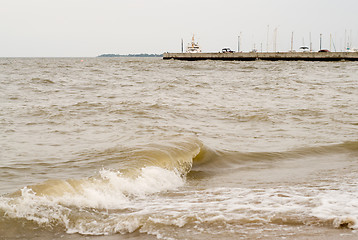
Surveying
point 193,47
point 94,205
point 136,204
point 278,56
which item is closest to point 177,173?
point 136,204

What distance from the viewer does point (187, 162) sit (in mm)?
5227

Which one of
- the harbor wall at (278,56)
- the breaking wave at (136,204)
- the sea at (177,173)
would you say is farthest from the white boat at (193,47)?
the breaking wave at (136,204)

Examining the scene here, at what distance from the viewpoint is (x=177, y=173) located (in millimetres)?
4734

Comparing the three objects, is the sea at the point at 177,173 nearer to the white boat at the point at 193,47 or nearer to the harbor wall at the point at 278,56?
the harbor wall at the point at 278,56

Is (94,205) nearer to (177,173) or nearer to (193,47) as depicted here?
(177,173)

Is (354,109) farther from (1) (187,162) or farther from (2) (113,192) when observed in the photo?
(2) (113,192)

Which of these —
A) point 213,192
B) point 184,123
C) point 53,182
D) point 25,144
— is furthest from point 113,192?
point 184,123

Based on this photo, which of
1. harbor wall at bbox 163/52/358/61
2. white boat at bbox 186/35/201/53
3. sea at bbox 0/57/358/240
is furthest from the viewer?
white boat at bbox 186/35/201/53

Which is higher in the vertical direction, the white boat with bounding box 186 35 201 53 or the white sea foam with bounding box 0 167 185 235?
the white boat with bounding box 186 35 201 53

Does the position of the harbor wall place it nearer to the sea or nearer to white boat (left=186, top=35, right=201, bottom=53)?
white boat (left=186, top=35, right=201, bottom=53)

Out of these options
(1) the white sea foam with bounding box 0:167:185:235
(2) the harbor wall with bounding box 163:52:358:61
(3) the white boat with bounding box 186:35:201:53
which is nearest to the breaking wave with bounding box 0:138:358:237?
(1) the white sea foam with bounding box 0:167:185:235

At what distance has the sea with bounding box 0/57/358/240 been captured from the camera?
111 inches

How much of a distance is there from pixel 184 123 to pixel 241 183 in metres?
4.03

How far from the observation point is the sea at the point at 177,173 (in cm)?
282
